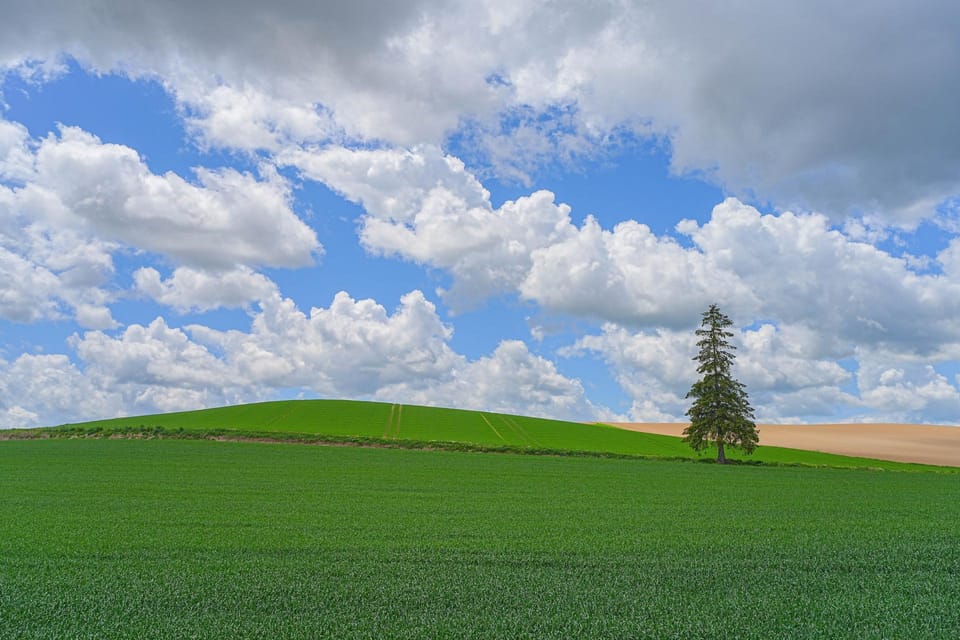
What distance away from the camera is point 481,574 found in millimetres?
11766

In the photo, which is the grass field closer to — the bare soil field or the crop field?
the bare soil field

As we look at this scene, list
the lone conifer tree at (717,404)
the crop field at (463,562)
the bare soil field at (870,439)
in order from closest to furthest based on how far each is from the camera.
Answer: the crop field at (463,562) → the lone conifer tree at (717,404) → the bare soil field at (870,439)

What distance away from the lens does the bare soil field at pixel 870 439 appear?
234 feet

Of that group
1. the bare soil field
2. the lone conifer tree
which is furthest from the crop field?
the bare soil field

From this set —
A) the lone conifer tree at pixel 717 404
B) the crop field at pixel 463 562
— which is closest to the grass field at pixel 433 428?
the lone conifer tree at pixel 717 404

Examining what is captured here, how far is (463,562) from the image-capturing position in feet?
42.1

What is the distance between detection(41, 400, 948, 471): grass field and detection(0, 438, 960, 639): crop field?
3243 centimetres

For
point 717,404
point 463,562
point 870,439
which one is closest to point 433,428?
point 717,404

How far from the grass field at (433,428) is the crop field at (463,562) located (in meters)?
32.4

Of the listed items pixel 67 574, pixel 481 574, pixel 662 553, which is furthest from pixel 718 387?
pixel 67 574

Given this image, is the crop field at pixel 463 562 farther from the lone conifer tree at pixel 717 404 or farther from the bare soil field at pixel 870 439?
the bare soil field at pixel 870 439

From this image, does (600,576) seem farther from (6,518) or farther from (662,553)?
(6,518)

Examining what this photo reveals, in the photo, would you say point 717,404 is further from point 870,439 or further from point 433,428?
point 870,439

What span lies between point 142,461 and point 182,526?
24.1m
